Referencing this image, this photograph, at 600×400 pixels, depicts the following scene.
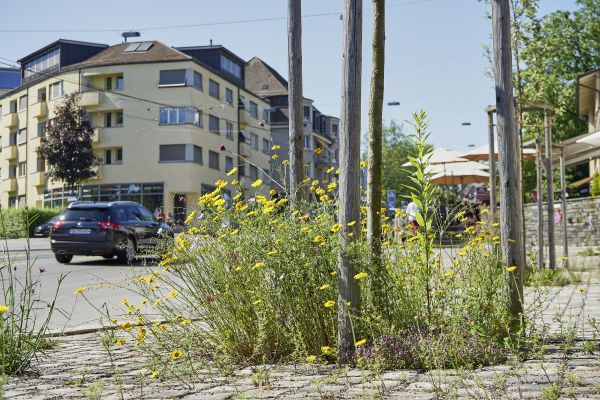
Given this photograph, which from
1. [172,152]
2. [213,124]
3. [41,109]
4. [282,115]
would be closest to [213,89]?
[213,124]

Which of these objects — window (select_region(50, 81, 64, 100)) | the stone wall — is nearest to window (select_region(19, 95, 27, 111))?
window (select_region(50, 81, 64, 100))

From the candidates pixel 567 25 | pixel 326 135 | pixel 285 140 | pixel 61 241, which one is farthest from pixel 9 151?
pixel 61 241

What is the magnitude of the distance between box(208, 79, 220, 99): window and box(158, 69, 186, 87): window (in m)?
3.41

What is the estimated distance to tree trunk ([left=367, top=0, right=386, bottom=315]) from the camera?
5.38 meters

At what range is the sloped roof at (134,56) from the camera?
178 feet

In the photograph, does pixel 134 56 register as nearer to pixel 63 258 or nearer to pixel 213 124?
pixel 213 124

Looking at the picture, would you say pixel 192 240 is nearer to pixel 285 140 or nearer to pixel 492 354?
pixel 492 354

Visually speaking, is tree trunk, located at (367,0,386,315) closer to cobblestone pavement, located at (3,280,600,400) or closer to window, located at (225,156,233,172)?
cobblestone pavement, located at (3,280,600,400)

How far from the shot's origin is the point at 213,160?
2265 inches

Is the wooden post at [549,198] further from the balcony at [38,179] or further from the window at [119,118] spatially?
the balcony at [38,179]

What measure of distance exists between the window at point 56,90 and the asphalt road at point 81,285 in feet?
122

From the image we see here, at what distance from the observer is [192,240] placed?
6145mm

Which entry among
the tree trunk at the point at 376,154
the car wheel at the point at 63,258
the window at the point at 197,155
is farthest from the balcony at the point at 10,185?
the tree trunk at the point at 376,154

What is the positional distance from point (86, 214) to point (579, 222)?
17049 mm
